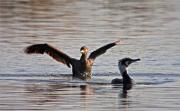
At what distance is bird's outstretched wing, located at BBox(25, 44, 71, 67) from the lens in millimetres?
23344

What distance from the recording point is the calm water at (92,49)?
18406 mm

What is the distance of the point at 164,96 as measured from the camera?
61.7ft

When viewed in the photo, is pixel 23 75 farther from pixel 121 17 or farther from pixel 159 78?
pixel 121 17

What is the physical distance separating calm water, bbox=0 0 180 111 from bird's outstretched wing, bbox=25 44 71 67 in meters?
0.33

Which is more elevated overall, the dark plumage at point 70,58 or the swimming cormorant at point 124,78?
the dark plumage at point 70,58

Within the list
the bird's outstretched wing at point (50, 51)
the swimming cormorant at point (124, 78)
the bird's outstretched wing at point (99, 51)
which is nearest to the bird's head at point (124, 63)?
the swimming cormorant at point (124, 78)

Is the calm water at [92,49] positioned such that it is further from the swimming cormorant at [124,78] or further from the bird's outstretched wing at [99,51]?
the bird's outstretched wing at [99,51]

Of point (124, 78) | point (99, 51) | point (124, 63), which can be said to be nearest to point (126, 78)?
point (124, 78)

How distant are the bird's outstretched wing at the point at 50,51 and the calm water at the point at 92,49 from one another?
33 cm

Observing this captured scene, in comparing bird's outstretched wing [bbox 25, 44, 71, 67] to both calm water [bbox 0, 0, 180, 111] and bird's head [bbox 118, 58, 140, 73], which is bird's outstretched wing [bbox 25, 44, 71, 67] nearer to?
calm water [bbox 0, 0, 180, 111]

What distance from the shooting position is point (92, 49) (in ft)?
87.7

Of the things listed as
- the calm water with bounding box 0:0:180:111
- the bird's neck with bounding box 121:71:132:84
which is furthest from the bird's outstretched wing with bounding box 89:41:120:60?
the bird's neck with bounding box 121:71:132:84

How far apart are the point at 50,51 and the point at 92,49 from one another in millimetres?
3348

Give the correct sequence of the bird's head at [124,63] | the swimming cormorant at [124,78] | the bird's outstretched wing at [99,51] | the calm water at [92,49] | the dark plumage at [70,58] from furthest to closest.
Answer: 1. the bird's outstretched wing at [99,51]
2. the dark plumage at [70,58]
3. the bird's head at [124,63]
4. the swimming cormorant at [124,78]
5. the calm water at [92,49]
